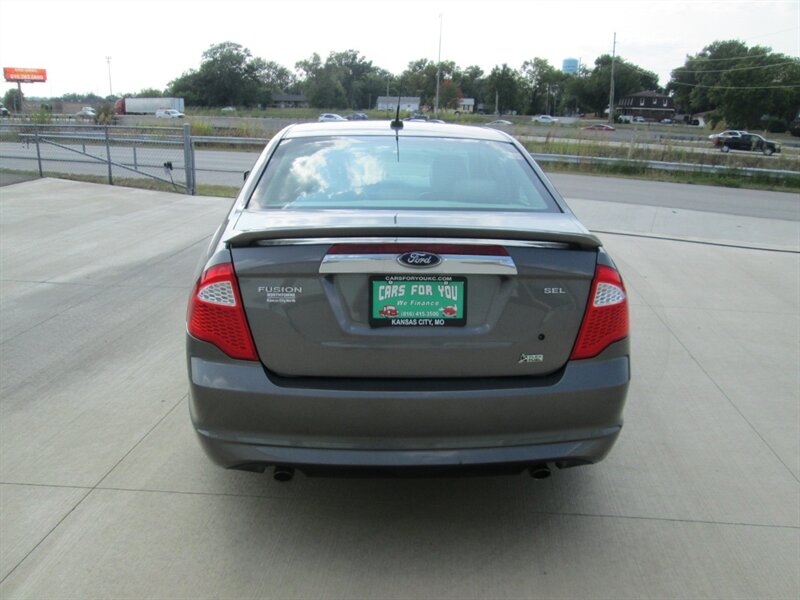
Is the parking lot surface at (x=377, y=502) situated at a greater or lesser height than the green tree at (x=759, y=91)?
lesser

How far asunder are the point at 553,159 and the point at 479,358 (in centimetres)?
2461

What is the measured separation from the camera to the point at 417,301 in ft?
9.15

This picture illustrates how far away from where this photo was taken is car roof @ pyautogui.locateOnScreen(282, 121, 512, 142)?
4215mm

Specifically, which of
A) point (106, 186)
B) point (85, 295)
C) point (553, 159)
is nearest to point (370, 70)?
point (553, 159)

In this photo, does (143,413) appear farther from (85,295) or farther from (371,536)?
(85,295)

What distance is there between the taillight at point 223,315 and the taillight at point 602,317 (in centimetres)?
127

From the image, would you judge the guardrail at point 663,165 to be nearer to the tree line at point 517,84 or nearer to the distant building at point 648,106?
the tree line at point 517,84

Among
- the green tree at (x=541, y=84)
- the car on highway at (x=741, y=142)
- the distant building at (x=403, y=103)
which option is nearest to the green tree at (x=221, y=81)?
the green tree at (x=541, y=84)

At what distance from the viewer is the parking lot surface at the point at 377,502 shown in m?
2.91

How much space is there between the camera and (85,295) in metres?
6.77

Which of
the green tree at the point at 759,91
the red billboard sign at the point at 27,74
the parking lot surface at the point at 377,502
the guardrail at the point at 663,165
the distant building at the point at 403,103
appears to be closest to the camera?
the parking lot surface at the point at 377,502

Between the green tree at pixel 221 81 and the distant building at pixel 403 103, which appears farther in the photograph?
the green tree at pixel 221 81

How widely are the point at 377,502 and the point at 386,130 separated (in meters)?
2.06

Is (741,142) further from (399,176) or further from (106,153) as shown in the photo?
(399,176)
